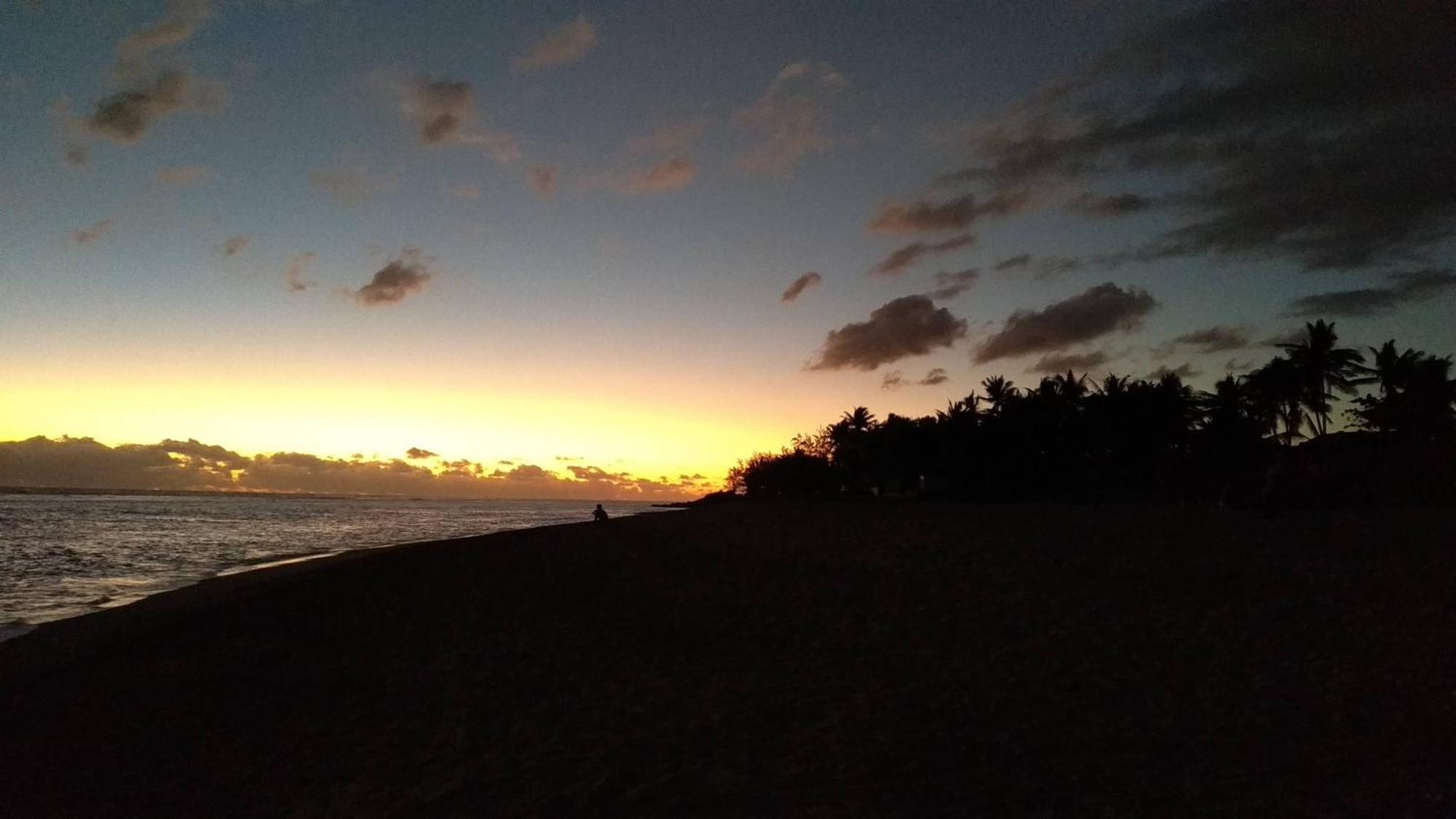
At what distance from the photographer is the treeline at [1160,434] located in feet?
175

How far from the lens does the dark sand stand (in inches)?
324

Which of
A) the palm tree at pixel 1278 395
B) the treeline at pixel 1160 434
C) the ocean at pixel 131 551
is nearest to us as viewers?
the ocean at pixel 131 551

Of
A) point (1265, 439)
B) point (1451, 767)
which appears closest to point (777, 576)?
point (1451, 767)

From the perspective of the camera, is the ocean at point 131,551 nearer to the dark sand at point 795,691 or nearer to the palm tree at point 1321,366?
the dark sand at point 795,691

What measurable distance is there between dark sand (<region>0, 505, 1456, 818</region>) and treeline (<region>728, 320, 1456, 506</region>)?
3664 centimetres

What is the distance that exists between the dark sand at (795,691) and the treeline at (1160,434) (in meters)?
36.6

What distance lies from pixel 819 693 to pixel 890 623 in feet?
13.0

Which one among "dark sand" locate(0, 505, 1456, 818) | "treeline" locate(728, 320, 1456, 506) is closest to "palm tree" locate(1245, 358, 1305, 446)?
"treeline" locate(728, 320, 1456, 506)

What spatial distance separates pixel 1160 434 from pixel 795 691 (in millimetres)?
60609

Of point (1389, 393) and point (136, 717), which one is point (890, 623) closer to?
→ point (136, 717)

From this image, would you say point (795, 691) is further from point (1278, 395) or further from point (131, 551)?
point (1278, 395)

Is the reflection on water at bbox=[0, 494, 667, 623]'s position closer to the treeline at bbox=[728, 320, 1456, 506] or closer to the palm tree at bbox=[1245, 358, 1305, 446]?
the treeline at bbox=[728, 320, 1456, 506]

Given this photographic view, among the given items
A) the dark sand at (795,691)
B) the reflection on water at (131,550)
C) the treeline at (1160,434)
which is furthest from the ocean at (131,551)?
the treeline at (1160,434)

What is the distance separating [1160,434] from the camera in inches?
2480
